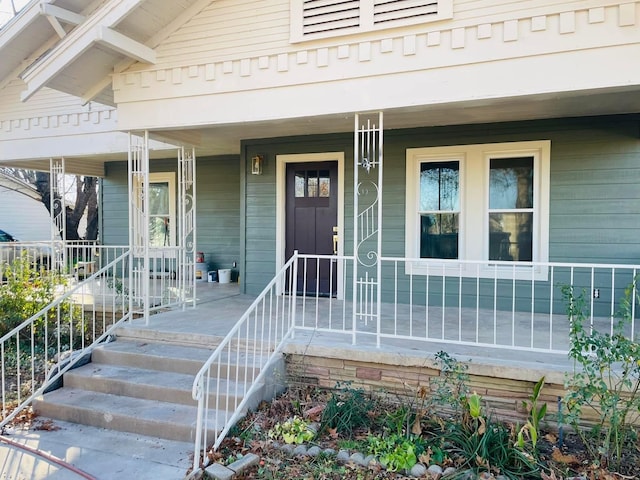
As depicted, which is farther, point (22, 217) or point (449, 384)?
point (22, 217)

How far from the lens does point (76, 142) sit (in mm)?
7836

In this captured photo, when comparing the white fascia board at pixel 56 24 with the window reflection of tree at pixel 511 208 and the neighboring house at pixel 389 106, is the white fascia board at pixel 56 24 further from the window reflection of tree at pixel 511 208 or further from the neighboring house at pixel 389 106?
the window reflection of tree at pixel 511 208

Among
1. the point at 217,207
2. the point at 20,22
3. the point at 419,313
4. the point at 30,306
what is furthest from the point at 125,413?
the point at 20,22

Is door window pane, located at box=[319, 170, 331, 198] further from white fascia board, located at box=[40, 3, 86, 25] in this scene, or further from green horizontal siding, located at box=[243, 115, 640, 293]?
white fascia board, located at box=[40, 3, 86, 25]

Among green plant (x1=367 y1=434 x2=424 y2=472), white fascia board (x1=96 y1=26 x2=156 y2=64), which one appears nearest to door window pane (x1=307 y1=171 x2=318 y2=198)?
white fascia board (x1=96 y1=26 x2=156 y2=64)

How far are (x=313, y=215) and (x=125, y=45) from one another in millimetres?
3292

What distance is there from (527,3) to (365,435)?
377 cm

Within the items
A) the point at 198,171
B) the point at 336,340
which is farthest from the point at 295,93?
the point at 198,171

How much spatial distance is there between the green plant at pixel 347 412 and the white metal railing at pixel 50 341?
8.51ft

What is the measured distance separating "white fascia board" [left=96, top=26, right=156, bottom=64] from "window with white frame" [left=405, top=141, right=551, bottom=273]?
3.51m

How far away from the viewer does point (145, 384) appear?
3.82 metres

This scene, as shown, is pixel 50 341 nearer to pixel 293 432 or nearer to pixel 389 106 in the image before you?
pixel 293 432

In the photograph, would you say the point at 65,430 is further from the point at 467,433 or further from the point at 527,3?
the point at 527,3

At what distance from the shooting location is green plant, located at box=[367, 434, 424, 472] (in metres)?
2.90
